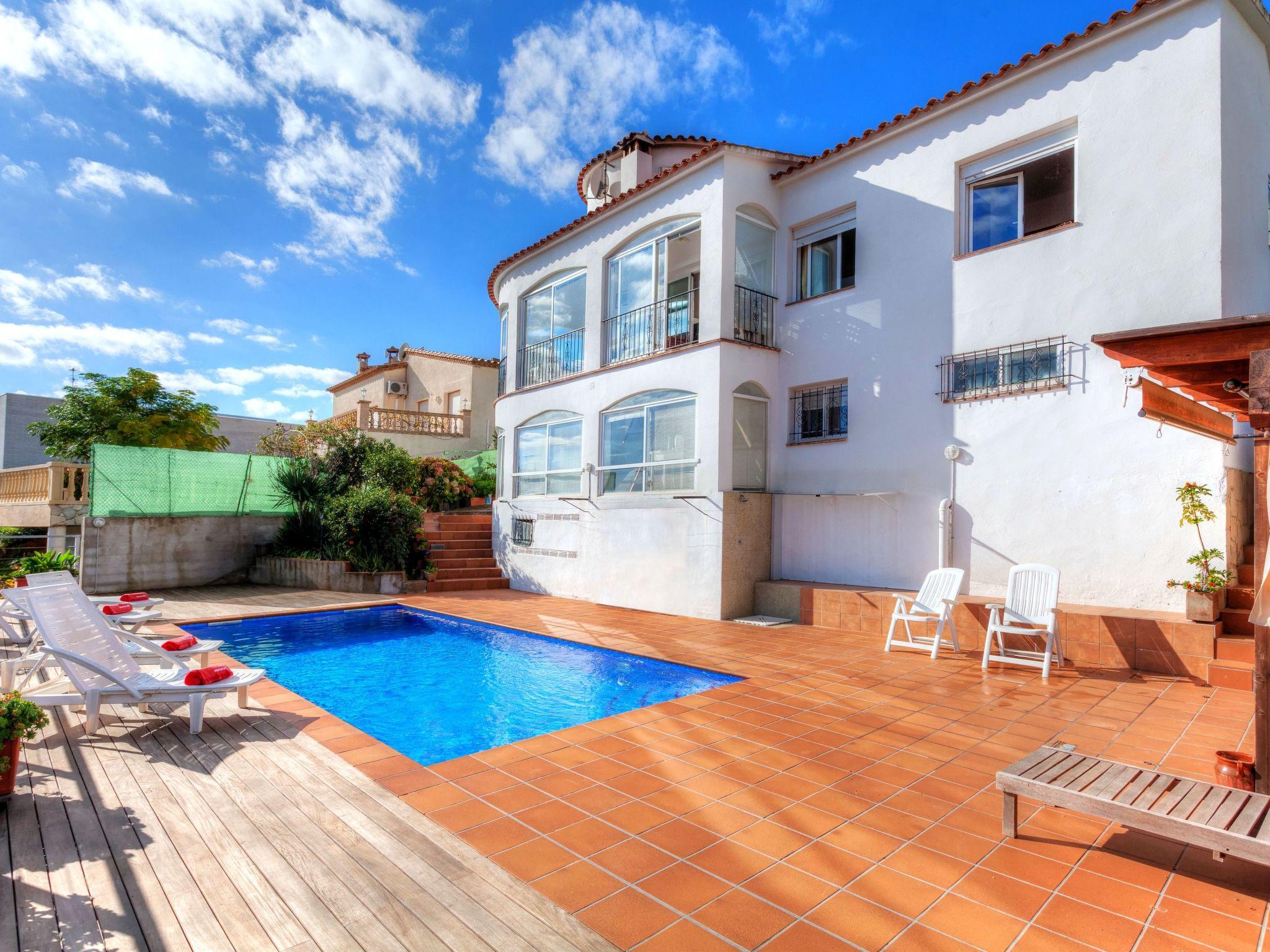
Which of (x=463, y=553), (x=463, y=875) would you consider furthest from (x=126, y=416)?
(x=463, y=875)

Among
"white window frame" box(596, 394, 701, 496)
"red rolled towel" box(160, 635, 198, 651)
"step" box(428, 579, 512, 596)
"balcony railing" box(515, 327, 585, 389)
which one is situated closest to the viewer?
"red rolled towel" box(160, 635, 198, 651)

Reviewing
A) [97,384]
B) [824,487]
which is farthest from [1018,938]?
[97,384]

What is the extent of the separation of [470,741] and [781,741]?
2652 millimetres

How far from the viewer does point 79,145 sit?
1544 centimetres

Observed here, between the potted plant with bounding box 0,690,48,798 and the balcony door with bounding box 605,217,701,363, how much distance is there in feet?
34.0

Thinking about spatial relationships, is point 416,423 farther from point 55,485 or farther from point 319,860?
point 319,860

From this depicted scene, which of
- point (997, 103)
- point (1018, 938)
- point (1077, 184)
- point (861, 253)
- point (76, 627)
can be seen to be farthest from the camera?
point (861, 253)

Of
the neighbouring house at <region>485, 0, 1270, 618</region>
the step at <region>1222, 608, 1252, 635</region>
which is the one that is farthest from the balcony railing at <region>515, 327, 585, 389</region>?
the step at <region>1222, 608, 1252, 635</region>

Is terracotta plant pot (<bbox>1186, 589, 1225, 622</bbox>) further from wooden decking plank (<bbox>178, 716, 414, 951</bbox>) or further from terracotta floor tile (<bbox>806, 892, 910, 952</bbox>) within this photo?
wooden decking plank (<bbox>178, 716, 414, 951</bbox>)

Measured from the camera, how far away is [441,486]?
65.2 ft

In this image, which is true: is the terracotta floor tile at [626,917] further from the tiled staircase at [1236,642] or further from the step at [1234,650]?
the step at [1234,650]

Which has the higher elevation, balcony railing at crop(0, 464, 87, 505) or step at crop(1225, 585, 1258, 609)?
balcony railing at crop(0, 464, 87, 505)

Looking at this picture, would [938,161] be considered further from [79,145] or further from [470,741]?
[79,145]

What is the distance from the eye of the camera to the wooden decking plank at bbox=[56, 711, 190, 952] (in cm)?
255
